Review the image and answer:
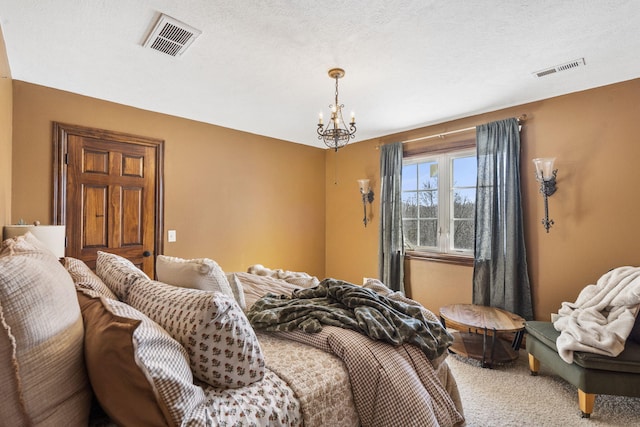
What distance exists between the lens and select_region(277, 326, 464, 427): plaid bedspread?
4.26 feet

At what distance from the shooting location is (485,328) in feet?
8.10

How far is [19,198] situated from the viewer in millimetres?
2750

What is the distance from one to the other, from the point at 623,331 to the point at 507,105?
228 centimetres

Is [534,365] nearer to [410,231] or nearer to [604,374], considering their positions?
[604,374]

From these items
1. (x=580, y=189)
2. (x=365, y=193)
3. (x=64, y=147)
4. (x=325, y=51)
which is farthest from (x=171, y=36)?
(x=580, y=189)

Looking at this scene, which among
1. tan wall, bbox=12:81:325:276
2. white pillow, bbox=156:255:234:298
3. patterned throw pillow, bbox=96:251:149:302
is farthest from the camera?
tan wall, bbox=12:81:325:276

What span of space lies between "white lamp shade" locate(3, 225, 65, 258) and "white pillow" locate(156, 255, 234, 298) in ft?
3.80

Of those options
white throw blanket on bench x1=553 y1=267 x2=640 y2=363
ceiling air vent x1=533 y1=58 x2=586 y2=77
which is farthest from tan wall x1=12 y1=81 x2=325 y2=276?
white throw blanket on bench x1=553 y1=267 x2=640 y2=363

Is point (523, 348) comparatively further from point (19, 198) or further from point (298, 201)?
point (19, 198)

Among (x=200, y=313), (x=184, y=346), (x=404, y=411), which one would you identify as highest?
(x=200, y=313)

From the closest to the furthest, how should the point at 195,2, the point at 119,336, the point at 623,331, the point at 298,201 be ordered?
1. the point at 119,336
2. the point at 195,2
3. the point at 623,331
4. the point at 298,201

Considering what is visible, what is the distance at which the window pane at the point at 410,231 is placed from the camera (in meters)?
4.10

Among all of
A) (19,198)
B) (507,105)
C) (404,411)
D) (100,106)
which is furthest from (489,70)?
(19,198)

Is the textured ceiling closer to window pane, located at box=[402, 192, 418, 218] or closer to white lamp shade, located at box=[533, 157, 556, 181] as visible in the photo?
white lamp shade, located at box=[533, 157, 556, 181]
